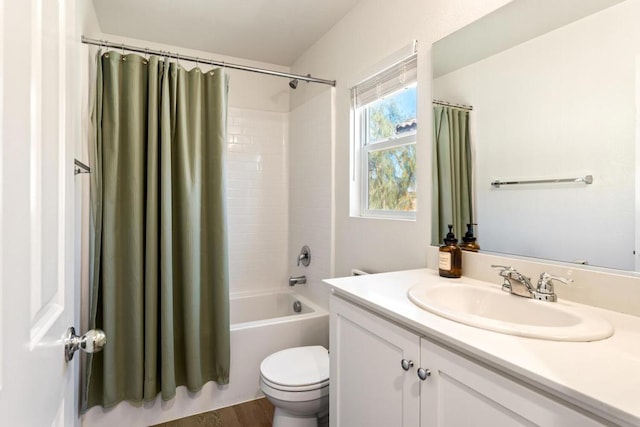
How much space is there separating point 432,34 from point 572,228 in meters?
1.02

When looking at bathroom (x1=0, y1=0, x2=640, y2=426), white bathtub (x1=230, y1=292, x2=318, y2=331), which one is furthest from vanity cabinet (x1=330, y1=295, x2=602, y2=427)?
white bathtub (x1=230, y1=292, x2=318, y2=331)

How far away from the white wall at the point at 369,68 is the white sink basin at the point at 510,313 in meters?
0.39

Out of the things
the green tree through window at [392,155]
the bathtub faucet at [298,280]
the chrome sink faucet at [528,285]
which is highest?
the green tree through window at [392,155]

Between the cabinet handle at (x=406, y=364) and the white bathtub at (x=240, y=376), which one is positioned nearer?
the cabinet handle at (x=406, y=364)

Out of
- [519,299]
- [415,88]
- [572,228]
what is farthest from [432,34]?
[519,299]

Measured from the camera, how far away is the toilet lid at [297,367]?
5.06ft

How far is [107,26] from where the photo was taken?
2.30m

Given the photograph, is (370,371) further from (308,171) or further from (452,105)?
(308,171)

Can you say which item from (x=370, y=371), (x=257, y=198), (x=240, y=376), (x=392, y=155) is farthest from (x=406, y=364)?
(x=257, y=198)

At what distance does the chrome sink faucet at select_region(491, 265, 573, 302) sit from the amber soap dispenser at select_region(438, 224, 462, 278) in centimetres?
21

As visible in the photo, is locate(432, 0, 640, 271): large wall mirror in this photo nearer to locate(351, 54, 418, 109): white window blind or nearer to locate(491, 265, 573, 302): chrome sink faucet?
locate(491, 265, 573, 302): chrome sink faucet

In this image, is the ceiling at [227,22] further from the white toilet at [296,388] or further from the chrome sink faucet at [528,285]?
the white toilet at [296,388]

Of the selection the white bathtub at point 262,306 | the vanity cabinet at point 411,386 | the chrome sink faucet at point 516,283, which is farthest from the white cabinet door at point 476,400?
the white bathtub at point 262,306

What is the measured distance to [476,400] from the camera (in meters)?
0.73
